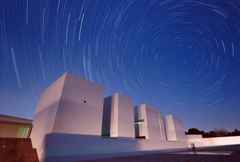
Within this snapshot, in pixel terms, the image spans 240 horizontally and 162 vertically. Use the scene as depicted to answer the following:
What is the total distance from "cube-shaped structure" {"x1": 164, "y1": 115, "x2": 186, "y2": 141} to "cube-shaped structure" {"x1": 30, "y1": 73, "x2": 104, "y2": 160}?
23.6 meters

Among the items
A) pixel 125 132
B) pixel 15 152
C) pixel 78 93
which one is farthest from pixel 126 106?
pixel 15 152

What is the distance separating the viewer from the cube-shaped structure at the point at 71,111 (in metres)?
11.5

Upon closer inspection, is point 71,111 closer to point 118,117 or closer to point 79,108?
point 79,108

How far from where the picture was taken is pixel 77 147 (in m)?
11.7

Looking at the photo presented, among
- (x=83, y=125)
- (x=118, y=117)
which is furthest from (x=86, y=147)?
(x=118, y=117)

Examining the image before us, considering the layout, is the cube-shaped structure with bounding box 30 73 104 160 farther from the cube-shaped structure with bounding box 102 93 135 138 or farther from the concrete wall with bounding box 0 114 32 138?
the concrete wall with bounding box 0 114 32 138

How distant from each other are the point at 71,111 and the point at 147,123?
52.0 ft

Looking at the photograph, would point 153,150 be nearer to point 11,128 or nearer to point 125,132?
point 125,132

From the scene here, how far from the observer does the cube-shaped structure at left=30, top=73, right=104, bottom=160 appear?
452 inches

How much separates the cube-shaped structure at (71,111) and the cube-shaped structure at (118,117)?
12.1 ft

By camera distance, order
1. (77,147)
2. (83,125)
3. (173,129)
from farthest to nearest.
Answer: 1. (173,129)
2. (83,125)
3. (77,147)

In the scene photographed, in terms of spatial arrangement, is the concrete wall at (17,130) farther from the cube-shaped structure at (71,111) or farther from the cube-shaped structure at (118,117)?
the cube-shaped structure at (118,117)

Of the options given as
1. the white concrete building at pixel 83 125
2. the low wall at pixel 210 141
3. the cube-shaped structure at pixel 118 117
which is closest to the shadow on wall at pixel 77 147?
the white concrete building at pixel 83 125

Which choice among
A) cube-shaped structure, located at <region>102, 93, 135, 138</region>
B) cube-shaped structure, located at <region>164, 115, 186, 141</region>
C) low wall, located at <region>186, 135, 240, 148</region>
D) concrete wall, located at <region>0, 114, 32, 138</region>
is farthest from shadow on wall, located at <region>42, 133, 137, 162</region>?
low wall, located at <region>186, 135, 240, 148</region>
